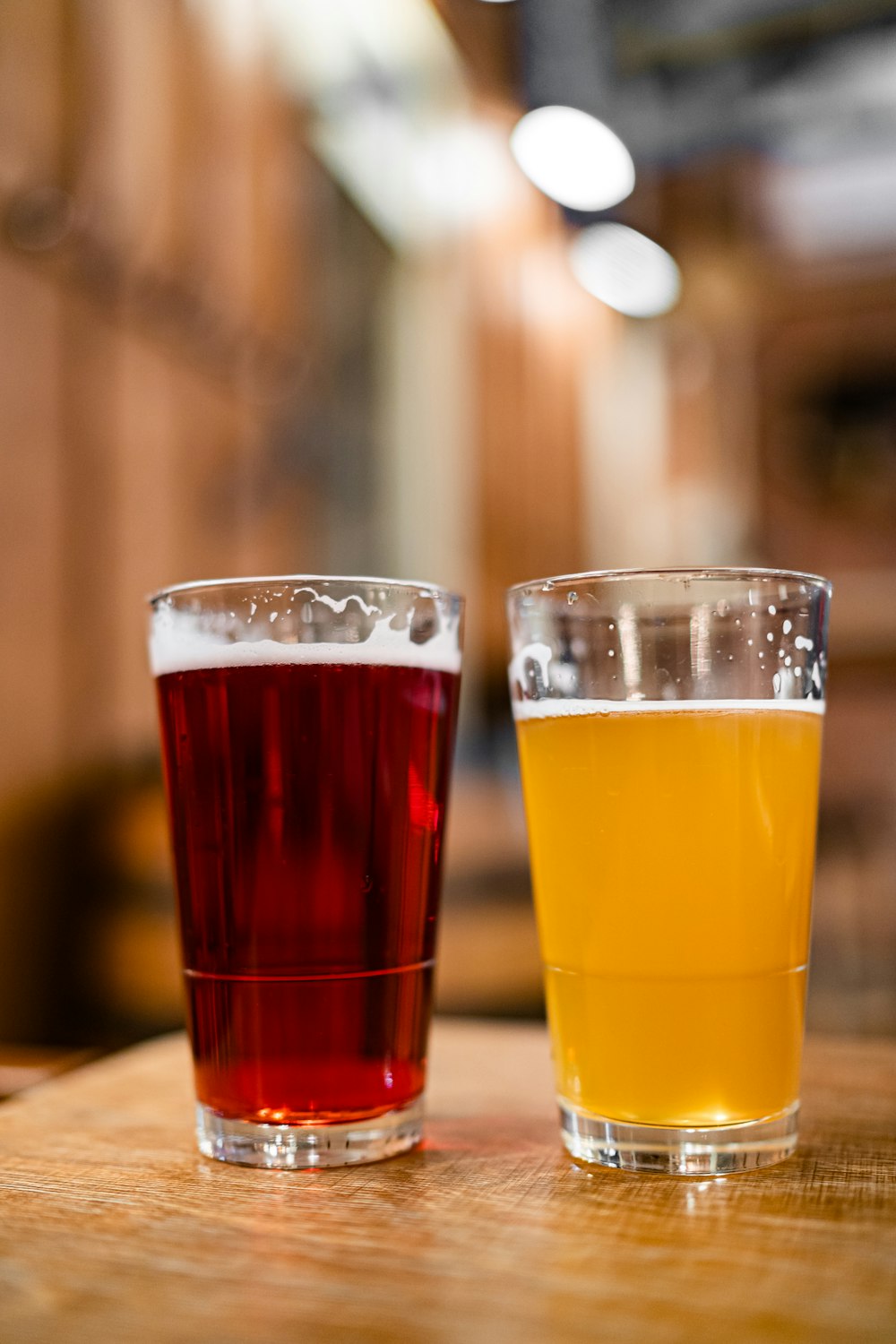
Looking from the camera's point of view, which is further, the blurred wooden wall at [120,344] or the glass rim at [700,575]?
the blurred wooden wall at [120,344]

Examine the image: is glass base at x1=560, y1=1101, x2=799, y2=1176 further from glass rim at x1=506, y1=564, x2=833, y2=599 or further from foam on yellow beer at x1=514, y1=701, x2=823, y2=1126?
glass rim at x1=506, y1=564, x2=833, y2=599

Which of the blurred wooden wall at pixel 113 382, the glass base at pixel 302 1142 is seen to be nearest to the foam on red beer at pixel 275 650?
the glass base at pixel 302 1142

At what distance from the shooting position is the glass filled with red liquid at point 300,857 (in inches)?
24.1

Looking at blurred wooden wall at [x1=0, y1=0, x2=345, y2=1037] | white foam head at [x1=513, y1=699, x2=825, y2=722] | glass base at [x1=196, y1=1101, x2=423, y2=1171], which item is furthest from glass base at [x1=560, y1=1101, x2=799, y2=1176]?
blurred wooden wall at [x1=0, y1=0, x2=345, y2=1037]

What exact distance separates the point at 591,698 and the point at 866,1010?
10.9 feet

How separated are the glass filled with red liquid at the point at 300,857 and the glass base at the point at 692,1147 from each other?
4.4 inches

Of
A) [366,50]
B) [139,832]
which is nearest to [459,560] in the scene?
[366,50]

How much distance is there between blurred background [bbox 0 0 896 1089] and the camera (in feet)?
6.44

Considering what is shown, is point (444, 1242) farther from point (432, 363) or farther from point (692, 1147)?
point (432, 363)

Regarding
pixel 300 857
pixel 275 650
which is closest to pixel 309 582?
pixel 275 650

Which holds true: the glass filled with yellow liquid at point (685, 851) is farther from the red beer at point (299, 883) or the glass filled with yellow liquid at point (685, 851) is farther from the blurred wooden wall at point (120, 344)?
the blurred wooden wall at point (120, 344)

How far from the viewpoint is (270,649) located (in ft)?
2.02

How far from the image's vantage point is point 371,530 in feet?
12.0

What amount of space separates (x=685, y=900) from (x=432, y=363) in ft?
12.2
